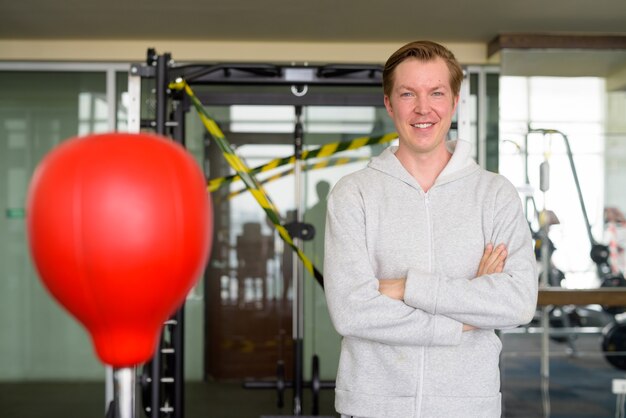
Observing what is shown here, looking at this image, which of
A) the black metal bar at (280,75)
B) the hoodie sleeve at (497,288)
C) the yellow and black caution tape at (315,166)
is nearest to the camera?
the hoodie sleeve at (497,288)

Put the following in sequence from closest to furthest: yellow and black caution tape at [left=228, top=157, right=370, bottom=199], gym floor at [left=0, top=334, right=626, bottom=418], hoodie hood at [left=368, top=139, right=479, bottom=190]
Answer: hoodie hood at [left=368, top=139, right=479, bottom=190] < yellow and black caution tape at [left=228, top=157, right=370, bottom=199] < gym floor at [left=0, top=334, right=626, bottom=418]

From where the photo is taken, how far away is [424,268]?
1540 millimetres

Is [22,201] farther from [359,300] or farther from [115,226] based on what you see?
[115,226]

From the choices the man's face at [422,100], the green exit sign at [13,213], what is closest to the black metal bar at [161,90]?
the man's face at [422,100]

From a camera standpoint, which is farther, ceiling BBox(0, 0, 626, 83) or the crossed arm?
ceiling BBox(0, 0, 626, 83)

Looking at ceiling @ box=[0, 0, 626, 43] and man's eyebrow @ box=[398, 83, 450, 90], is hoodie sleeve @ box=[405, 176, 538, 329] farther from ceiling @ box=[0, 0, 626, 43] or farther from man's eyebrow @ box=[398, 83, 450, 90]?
ceiling @ box=[0, 0, 626, 43]

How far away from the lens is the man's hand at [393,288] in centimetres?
151

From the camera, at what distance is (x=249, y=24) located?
4320 millimetres

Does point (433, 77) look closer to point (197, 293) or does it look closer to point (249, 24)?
point (249, 24)

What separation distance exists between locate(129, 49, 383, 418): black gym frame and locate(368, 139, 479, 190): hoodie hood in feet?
4.37

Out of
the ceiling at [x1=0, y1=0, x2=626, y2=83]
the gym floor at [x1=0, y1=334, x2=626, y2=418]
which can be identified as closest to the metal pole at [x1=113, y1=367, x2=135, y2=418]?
the ceiling at [x1=0, y1=0, x2=626, y2=83]

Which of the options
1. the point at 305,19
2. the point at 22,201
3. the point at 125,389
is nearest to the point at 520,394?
the point at 305,19

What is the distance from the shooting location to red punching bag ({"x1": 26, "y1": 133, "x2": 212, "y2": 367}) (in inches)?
19.5

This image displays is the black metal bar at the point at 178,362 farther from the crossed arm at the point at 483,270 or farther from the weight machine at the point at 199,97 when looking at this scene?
the crossed arm at the point at 483,270
